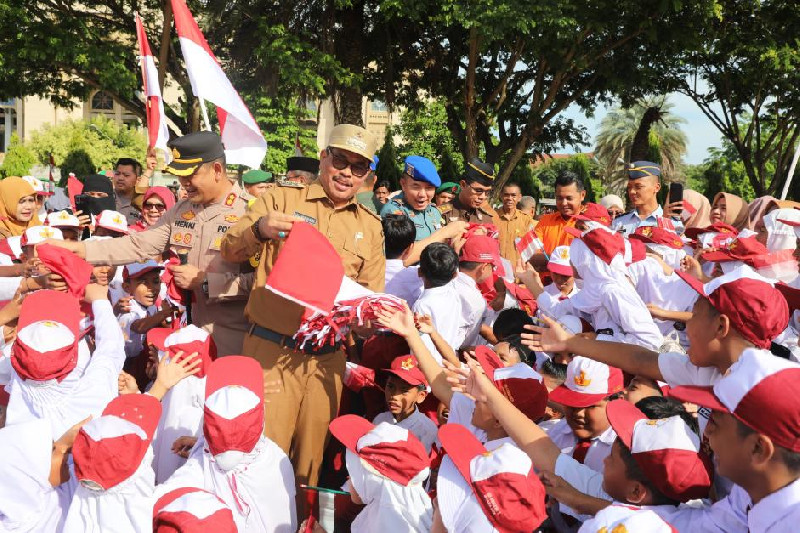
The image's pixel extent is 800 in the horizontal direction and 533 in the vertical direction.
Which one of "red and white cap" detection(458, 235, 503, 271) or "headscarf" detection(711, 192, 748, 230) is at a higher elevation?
"headscarf" detection(711, 192, 748, 230)

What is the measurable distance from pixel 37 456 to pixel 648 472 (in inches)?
86.3

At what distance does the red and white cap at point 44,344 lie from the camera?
3.15 meters

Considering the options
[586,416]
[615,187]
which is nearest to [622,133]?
[615,187]

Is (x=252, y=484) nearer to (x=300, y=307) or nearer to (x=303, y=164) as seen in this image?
(x=300, y=307)

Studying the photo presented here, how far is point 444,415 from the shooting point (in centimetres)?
436

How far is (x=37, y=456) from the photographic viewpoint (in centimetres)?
264

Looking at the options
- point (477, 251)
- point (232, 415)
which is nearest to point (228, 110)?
point (477, 251)

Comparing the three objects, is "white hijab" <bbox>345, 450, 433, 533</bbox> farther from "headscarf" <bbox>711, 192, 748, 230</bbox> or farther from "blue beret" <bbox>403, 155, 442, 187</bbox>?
→ "headscarf" <bbox>711, 192, 748, 230</bbox>

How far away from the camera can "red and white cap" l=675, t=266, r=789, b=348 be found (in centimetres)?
253

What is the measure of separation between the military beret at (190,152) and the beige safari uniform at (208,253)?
299 mm

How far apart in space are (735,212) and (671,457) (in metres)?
5.73

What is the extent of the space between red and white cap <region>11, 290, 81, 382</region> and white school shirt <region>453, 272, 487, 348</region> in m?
2.39

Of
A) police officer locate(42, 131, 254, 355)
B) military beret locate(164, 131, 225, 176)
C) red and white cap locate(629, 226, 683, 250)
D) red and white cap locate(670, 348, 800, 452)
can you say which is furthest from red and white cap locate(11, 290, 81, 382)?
red and white cap locate(629, 226, 683, 250)

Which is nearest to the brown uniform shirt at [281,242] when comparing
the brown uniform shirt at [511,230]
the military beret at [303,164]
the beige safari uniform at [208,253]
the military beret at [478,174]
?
the beige safari uniform at [208,253]
